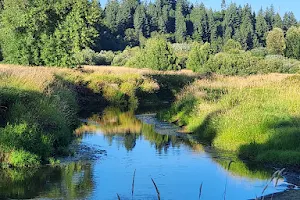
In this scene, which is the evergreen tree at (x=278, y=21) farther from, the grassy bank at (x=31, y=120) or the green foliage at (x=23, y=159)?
the green foliage at (x=23, y=159)

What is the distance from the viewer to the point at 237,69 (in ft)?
190

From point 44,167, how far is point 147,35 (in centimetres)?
12920

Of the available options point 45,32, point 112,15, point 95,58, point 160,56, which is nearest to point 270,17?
point 112,15

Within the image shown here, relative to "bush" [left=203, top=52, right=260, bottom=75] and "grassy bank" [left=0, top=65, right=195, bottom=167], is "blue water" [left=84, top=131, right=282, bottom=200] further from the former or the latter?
"bush" [left=203, top=52, right=260, bottom=75]

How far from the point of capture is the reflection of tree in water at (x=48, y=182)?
11.0 meters

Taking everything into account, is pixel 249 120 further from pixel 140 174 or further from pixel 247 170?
pixel 140 174

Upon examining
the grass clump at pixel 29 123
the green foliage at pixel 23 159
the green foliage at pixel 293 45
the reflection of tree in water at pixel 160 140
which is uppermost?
the green foliage at pixel 293 45

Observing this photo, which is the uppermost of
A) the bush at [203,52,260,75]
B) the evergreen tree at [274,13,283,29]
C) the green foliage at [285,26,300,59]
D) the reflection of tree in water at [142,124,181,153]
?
the evergreen tree at [274,13,283,29]

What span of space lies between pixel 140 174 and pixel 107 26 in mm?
111804

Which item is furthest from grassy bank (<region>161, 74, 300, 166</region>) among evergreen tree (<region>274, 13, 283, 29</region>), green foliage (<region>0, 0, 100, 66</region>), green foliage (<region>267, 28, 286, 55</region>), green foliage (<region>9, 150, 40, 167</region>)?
evergreen tree (<region>274, 13, 283, 29</region>)

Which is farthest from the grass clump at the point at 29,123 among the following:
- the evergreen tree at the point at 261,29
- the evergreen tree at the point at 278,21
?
the evergreen tree at the point at 278,21

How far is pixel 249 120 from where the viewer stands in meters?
17.8

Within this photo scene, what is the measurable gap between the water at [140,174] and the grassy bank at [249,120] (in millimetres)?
885

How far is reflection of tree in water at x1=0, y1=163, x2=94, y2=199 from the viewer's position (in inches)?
434
